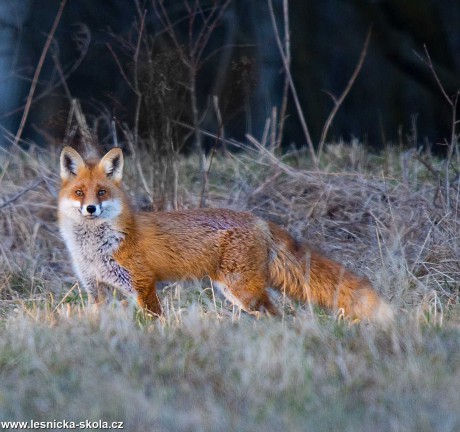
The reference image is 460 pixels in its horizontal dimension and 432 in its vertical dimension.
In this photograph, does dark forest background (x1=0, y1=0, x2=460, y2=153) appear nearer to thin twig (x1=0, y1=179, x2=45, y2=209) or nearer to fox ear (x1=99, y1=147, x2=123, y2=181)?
thin twig (x1=0, y1=179, x2=45, y2=209)

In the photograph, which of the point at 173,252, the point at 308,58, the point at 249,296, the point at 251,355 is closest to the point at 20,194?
the point at 173,252

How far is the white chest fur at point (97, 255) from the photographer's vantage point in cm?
636

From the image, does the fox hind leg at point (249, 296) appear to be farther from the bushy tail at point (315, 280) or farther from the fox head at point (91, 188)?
the fox head at point (91, 188)

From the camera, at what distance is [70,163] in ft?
21.6

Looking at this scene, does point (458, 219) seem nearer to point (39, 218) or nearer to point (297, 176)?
point (297, 176)

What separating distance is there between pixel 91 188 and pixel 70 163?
325 mm

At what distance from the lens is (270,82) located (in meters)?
16.8

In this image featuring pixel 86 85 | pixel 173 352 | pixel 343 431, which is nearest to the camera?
pixel 343 431

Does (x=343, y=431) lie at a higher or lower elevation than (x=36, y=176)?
higher

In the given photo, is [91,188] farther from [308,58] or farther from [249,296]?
[308,58]

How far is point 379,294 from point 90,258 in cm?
191

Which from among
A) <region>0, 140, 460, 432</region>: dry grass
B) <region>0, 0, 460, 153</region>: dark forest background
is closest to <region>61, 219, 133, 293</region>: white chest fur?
<region>0, 140, 460, 432</region>: dry grass

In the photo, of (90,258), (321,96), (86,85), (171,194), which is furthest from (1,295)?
(86,85)

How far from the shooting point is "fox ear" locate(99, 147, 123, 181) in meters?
6.57
